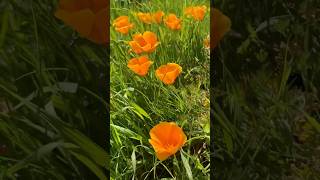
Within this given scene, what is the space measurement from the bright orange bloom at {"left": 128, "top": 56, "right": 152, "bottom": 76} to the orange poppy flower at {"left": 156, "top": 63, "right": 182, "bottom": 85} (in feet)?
0.10

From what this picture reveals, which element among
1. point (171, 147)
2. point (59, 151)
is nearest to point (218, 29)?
point (171, 147)

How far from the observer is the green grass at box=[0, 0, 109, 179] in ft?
3.51

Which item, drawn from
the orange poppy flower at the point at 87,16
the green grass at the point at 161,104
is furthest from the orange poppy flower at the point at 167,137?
the orange poppy flower at the point at 87,16

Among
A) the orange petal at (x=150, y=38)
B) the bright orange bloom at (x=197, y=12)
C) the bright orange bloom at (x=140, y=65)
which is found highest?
the bright orange bloom at (x=197, y=12)

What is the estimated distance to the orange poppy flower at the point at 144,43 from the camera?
1426mm

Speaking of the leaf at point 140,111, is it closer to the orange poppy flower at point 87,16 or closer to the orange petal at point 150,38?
the orange petal at point 150,38

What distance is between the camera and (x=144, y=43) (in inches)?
58.0

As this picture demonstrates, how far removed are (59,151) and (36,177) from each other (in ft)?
0.23

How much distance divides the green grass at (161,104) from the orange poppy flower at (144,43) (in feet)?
0.30

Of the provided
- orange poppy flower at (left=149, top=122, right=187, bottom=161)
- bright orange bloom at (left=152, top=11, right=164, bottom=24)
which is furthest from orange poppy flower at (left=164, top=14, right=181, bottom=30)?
orange poppy flower at (left=149, top=122, right=187, bottom=161)

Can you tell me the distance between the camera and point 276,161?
1.22m

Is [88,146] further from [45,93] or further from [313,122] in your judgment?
[313,122]

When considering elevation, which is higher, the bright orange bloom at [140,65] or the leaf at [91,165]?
the bright orange bloom at [140,65]

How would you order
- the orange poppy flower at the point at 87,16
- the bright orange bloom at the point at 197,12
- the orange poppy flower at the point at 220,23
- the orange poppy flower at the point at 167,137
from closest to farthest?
the orange poppy flower at the point at 87,16 → the orange poppy flower at the point at 220,23 → the orange poppy flower at the point at 167,137 → the bright orange bloom at the point at 197,12
